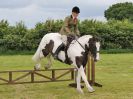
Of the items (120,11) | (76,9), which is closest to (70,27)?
(76,9)

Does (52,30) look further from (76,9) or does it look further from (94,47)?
(94,47)

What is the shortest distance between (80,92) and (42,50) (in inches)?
85.5

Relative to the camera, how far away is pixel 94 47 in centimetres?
1240

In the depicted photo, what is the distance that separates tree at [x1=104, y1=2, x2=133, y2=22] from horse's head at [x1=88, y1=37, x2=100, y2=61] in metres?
66.1

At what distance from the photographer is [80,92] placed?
42.7ft

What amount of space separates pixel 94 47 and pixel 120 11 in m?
71.4

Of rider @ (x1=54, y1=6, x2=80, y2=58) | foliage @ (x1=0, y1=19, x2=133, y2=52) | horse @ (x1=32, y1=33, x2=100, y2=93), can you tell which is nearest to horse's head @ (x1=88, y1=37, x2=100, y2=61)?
horse @ (x1=32, y1=33, x2=100, y2=93)

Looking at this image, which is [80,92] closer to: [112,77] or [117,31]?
[112,77]

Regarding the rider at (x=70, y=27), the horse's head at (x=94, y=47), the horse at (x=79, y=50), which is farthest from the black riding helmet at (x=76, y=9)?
the horse's head at (x=94, y=47)

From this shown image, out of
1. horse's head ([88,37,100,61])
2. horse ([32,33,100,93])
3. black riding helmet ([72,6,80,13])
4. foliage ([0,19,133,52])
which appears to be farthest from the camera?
foliage ([0,19,133,52])

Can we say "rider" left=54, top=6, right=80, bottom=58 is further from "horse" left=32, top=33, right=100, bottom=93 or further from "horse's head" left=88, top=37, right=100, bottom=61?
"horse's head" left=88, top=37, right=100, bottom=61

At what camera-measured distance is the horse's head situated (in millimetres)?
12360

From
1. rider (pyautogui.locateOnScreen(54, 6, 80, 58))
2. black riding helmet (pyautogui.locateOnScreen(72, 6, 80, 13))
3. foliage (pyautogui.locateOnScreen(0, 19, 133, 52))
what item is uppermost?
black riding helmet (pyautogui.locateOnScreen(72, 6, 80, 13))

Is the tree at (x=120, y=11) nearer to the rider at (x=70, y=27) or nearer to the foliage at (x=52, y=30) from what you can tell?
the foliage at (x=52, y=30)
